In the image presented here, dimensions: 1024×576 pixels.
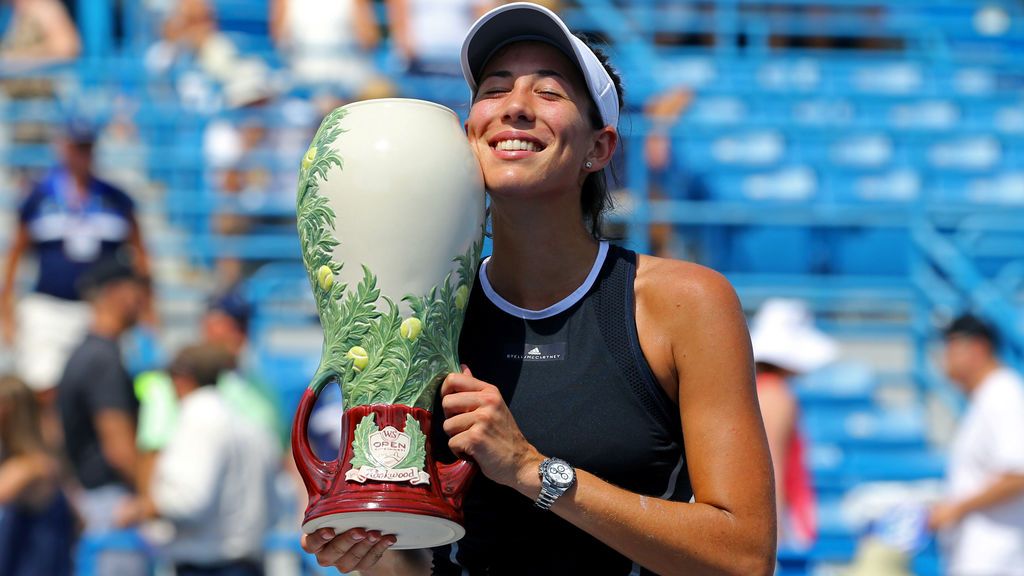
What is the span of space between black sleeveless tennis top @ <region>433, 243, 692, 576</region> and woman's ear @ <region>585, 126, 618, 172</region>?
15 centimetres

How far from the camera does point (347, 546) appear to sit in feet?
6.44

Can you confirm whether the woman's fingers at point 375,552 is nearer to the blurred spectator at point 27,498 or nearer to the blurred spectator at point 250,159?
the blurred spectator at point 27,498

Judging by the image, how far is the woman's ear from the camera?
2150 millimetres

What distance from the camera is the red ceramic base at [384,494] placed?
188 cm

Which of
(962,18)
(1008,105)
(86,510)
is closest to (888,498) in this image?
(86,510)

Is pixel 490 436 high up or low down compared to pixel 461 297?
down

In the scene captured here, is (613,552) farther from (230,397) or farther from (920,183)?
(920,183)

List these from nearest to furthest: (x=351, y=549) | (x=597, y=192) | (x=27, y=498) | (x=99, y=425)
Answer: (x=351, y=549) → (x=597, y=192) → (x=27, y=498) → (x=99, y=425)

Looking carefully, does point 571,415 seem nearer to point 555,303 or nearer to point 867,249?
point 555,303

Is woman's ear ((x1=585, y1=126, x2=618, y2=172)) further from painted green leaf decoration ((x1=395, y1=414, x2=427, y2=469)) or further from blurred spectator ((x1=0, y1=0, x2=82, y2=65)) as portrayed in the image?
blurred spectator ((x1=0, y1=0, x2=82, y2=65))

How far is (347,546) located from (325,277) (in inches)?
14.4

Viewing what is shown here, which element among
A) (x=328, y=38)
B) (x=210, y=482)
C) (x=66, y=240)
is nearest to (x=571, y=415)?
(x=210, y=482)

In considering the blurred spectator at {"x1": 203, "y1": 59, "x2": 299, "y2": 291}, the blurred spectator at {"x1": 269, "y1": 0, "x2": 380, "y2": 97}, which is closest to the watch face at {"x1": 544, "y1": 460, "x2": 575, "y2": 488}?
the blurred spectator at {"x1": 203, "y1": 59, "x2": 299, "y2": 291}

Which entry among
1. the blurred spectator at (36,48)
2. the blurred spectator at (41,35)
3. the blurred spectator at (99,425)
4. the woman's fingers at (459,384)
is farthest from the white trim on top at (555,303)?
the blurred spectator at (41,35)
